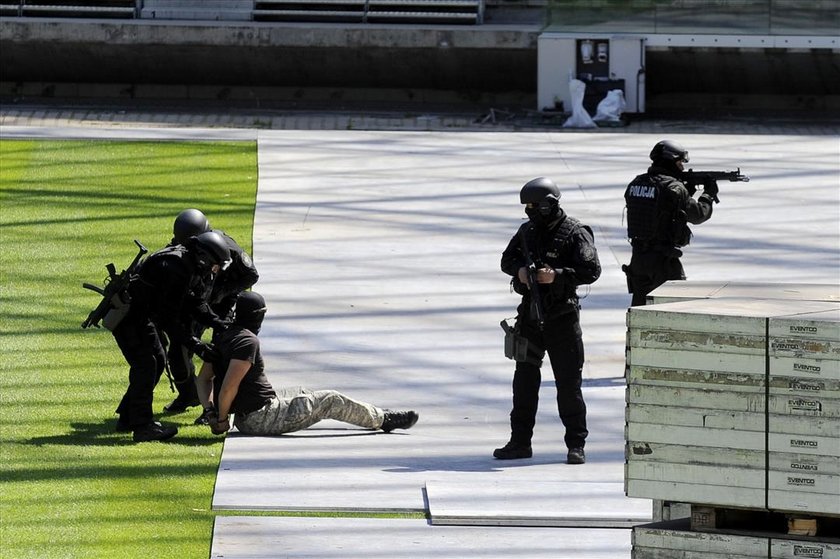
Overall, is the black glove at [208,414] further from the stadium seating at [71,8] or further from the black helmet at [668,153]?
the stadium seating at [71,8]

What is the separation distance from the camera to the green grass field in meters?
8.34

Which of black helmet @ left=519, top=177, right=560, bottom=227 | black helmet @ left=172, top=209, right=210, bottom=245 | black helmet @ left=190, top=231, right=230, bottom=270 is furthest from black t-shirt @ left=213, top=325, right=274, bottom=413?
black helmet @ left=519, top=177, right=560, bottom=227

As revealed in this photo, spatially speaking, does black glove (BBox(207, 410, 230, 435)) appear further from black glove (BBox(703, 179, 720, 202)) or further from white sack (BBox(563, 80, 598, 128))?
white sack (BBox(563, 80, 598, 128))

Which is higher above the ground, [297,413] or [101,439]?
[297,413]

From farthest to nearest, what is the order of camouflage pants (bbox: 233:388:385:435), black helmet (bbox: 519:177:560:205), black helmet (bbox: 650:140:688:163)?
black helmet (bbox: 650:140:688:163), camouflage pants (bbox: 233:388:385:435), black helmet (bbox: 519:177:560:205)

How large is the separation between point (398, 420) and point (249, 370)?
1.27 m

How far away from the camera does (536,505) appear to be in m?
8.45

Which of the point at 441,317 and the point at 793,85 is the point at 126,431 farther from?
the point at 793,85

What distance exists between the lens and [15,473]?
30.2 feet

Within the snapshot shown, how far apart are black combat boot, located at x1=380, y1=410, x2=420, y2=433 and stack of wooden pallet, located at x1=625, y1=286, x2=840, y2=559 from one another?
4.00m

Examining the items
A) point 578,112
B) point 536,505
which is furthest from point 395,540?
point 578,112

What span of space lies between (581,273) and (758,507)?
323 cm

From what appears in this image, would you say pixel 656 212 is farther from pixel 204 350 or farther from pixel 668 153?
pixel 204 350

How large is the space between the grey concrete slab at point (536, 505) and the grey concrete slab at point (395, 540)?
78 mm
